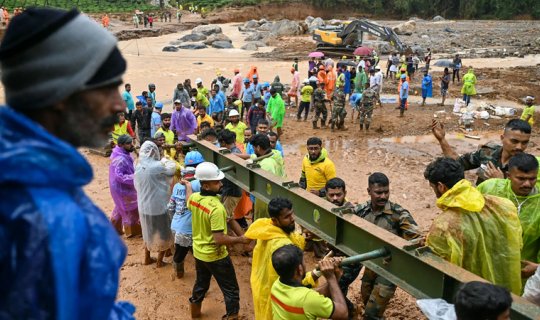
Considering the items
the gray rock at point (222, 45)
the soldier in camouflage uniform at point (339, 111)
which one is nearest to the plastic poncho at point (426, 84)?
the soldier in camouflage uniform at point (339, 111)

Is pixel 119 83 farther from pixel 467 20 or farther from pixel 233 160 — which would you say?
pixel 467 20

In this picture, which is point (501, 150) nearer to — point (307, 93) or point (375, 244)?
point (375, 244)

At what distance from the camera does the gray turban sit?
1078 millimetres

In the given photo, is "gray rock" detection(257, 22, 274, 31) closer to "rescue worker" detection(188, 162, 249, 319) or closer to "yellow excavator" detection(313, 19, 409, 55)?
"yellow excavator" detection(313, 19, 409, 55)

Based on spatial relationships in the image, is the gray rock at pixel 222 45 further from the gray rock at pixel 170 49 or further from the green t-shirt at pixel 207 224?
the green t-shirt at pixel 207 224

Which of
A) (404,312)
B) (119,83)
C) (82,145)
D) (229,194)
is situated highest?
(119,83)

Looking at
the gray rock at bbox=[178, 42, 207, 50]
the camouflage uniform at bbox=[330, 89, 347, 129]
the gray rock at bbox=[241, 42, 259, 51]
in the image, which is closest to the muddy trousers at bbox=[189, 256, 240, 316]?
the camouflage uniform at bbox=[330, 89, 347, 129]

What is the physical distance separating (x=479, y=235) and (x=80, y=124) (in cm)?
285

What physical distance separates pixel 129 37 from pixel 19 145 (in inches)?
1625

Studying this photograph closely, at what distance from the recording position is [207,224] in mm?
4809

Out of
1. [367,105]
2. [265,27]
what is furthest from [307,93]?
[265,27]

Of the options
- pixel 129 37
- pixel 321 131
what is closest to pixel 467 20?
pixel 129 37

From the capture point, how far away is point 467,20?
2197 inches

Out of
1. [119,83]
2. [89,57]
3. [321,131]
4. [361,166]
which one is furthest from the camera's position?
[321,131]
